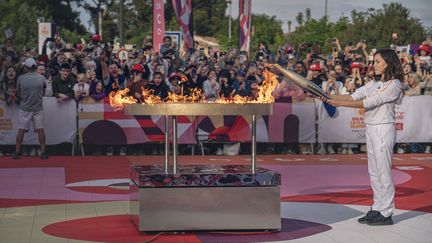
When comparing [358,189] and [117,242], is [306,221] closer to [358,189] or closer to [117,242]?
[117,242]

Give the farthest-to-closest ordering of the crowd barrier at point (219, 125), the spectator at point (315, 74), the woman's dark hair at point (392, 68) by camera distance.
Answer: the spectator at point (315, 74)
the crowd barrier at point (219, 125)
the woman's dark hair at point (392, 68)

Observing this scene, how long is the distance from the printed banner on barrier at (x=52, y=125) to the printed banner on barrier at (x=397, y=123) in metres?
5.87

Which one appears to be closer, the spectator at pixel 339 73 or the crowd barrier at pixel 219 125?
the crowd barrier at pixel 219 125

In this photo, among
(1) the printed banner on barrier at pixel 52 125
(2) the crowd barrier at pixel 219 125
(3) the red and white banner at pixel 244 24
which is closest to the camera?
(1) the printed banner on barrier at pixel 52 125

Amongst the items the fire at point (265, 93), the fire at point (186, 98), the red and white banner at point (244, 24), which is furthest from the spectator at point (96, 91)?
the fire at point (265, 93)

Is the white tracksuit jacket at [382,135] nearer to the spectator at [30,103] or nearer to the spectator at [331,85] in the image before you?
the spectator at [30,103]

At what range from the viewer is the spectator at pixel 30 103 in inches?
774

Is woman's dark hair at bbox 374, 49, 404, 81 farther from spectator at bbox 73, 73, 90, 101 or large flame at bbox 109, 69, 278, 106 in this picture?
spectator at bbox 73, 73, 90, 101

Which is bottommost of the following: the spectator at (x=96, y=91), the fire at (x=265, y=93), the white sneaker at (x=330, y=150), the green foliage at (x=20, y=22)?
the white sneaker at (x=330, y=150)

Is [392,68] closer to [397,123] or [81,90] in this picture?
[81,90]

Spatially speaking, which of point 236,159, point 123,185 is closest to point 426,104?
point 236,159

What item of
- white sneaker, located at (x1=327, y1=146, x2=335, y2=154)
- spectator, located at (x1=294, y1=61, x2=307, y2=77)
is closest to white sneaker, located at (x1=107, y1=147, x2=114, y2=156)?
spectator, located at (x1=294, y1=61, x2=307, y2=77)

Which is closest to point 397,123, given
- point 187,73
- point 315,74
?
point 315,74

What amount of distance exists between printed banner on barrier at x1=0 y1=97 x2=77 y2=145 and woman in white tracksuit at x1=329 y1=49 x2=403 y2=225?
36.5ft
